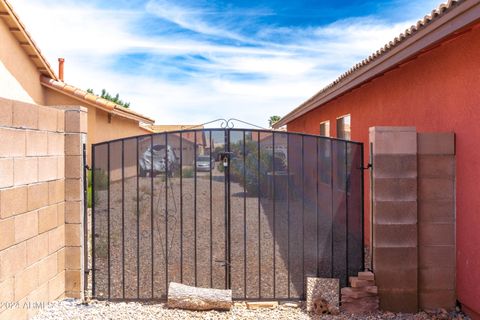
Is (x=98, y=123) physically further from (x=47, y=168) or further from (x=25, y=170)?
(x=25, y=170)

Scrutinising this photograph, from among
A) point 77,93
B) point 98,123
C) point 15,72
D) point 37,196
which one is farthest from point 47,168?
point 98,123

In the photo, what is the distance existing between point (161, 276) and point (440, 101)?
4.27 meters

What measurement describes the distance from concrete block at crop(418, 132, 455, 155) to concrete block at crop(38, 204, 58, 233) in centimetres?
392

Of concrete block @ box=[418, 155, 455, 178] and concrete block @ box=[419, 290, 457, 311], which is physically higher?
concrete block @ box=[418, 155, 455, 178]

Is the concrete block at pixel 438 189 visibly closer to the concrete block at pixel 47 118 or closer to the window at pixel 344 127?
the concrete block at pixel 47 118

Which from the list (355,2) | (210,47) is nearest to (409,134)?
(355,2)

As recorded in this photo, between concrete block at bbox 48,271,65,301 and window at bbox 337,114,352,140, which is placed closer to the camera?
concrete block at bbox 48,271,65,301

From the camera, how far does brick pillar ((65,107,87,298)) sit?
5340mm

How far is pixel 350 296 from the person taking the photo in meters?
5.19

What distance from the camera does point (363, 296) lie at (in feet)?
16.9

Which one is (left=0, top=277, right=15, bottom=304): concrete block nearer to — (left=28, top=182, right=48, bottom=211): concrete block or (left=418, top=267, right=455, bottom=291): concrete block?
(left=28, top=182, right=48, bottom=211): concrete block

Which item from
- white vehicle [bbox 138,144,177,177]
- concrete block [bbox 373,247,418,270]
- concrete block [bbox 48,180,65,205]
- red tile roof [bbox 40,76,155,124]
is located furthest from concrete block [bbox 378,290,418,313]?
red tile roof [bbox 40,76,155,124]

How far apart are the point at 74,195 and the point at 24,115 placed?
1189 millimetres

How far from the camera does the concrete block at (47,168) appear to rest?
4.79 metres
